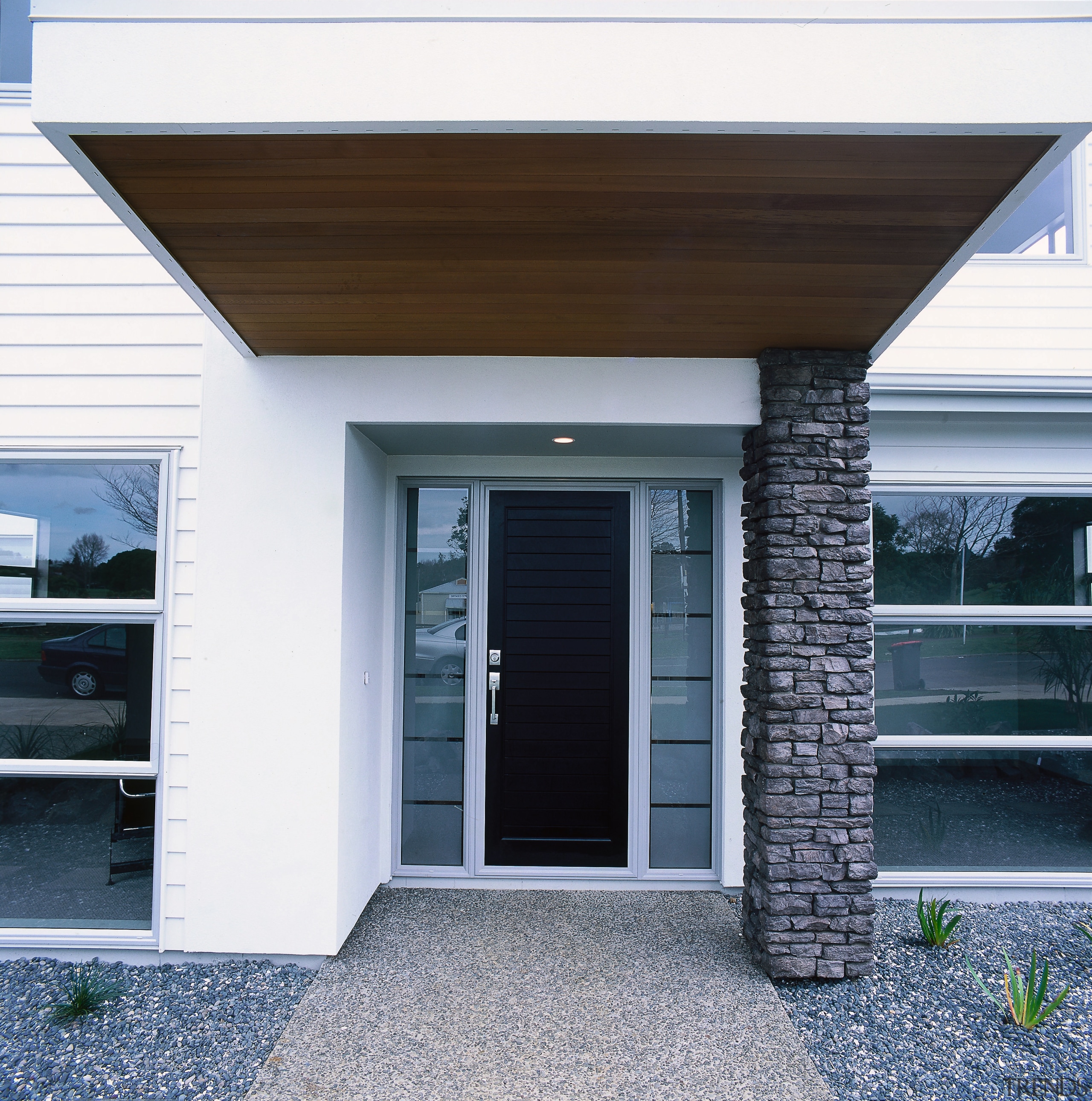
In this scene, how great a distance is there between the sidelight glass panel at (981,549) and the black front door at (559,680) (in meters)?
1.50

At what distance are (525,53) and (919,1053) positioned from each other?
3.57 metres

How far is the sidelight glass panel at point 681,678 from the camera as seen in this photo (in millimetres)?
3990

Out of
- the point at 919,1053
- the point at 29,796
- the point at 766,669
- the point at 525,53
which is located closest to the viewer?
the point at 525,53

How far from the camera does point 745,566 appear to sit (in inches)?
136

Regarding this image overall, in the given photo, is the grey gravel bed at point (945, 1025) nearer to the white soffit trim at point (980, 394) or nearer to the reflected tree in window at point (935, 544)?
the reflected tree in window at point (935, 544)

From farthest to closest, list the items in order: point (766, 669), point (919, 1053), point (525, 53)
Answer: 1. point (766, 669)
2. point (919, 1053)
3. point (525, 53)

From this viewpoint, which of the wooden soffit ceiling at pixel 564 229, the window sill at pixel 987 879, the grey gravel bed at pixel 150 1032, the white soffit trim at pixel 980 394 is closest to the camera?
the wooden soffit ceiling at pixel 564 229

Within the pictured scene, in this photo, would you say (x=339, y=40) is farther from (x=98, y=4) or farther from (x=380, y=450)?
(x=380, y=450)

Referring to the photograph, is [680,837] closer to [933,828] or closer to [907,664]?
[933,828]

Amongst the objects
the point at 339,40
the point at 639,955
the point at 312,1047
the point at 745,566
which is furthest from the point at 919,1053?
the point at 339,40

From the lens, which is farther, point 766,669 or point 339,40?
point 766,669

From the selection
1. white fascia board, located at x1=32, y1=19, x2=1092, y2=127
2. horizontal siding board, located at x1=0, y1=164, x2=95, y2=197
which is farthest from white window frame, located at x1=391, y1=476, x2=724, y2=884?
white fascia board, located at x1=32, y1=19, x2=1092, y2=127

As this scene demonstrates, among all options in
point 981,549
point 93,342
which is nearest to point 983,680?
point 981,549

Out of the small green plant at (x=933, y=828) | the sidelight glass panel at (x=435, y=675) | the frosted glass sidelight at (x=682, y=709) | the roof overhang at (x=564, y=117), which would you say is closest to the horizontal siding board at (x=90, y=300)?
the roof overhang at (x=564, y=117)
